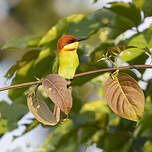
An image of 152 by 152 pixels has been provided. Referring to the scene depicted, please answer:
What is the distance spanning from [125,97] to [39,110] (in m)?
0.17

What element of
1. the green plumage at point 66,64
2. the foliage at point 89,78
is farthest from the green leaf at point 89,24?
the green plumage at point 66,64

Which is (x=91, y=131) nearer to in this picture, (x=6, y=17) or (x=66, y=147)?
(x=66, y=147)

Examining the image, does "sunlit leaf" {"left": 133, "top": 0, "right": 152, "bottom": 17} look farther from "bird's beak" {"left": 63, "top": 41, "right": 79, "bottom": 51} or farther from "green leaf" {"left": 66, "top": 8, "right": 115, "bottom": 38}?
"bird's beak" {"left": 63, "top": 41, "right": 79, "bottom": 51}

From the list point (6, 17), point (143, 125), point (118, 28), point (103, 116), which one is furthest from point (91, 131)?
point (6, 17)

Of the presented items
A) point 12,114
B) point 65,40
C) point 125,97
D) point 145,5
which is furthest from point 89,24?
point 125,97

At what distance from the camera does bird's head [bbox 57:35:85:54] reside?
1.15 meters

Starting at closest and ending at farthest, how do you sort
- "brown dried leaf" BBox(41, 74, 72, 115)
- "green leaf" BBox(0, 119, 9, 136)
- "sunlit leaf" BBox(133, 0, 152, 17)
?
"brown dried leaf" BBox(41, 74, 72, 115) < "green leaf" BBox(0, 119, 9, 136) < "sunlit leaf" BBox(133, 0, 152, 17)

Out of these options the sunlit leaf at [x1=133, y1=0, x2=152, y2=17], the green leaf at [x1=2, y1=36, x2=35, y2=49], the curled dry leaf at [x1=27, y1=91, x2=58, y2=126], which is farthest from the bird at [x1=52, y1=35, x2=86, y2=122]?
the curled dry leaf at [x1=27, y1=91, x2=58, y2=126]

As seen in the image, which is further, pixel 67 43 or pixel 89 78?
pixel 67 43

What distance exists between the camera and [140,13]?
1.17 metres

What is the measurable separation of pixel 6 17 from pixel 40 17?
61 centimetres

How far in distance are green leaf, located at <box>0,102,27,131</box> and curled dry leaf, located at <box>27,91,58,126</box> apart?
17.4 inches

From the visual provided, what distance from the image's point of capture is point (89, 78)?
1.09 m

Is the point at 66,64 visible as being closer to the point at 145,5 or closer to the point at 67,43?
the point at 67,43
